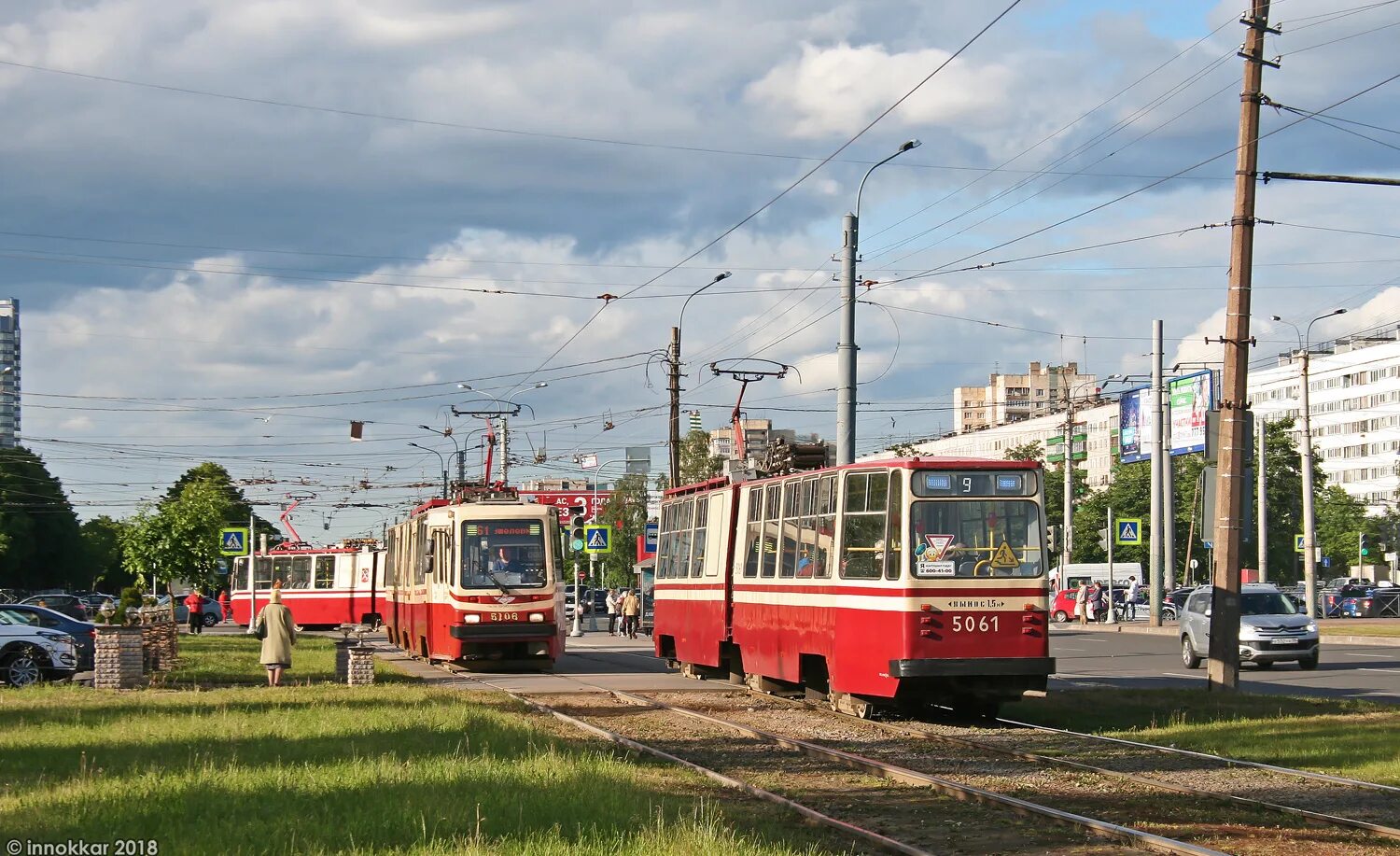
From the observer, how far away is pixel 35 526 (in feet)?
323

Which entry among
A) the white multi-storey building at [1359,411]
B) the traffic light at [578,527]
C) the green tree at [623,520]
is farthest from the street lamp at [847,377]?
the white multi-storey building at [1359,411]

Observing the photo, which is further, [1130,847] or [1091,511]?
[1091,511]

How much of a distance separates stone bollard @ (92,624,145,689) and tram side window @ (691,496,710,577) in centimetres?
830

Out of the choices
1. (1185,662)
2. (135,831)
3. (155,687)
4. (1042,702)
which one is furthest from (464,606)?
(135,831)

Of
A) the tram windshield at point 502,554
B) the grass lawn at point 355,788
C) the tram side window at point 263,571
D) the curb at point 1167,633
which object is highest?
the tram windshield at point 502,554

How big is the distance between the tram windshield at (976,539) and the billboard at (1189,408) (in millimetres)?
40676

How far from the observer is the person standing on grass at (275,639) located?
2297cm

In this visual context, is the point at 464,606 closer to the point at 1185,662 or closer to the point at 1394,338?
the point at 1185,662

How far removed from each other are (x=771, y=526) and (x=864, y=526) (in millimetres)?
3441

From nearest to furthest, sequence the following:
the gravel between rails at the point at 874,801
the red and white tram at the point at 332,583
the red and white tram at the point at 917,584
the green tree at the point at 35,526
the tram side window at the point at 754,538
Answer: the gravel between rails at the point at 874,801, the red and white tram at the point at 917,584, the tram side window at the point at 754,538, the red and white tram at the point at 332,583, the green tree at the point at 35,526

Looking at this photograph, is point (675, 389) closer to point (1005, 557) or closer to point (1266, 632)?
point (1266, 632)

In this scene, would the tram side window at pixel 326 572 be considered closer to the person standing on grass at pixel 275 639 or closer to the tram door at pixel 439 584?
the tram door at pixel 439 584

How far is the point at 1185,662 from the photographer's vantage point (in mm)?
30297

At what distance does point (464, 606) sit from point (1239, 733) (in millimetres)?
14918
